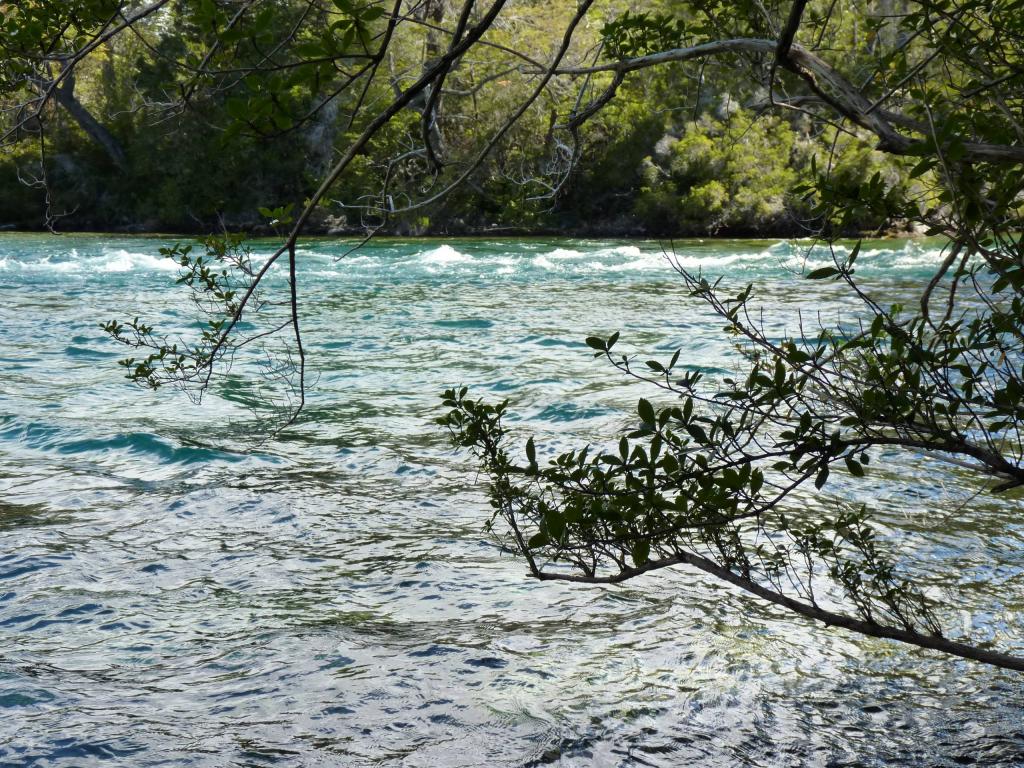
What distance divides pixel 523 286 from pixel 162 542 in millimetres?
12802

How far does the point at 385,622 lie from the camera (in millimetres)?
4488

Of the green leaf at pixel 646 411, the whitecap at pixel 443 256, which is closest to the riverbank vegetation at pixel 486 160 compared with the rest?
the whitecap at pixel 443 256

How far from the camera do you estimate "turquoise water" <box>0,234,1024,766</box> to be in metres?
3.48

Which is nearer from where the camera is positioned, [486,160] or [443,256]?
[443,256]

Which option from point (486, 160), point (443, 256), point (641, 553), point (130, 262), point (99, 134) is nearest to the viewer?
point (641, 553)

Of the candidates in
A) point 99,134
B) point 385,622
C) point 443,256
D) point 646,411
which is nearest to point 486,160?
point 443,256

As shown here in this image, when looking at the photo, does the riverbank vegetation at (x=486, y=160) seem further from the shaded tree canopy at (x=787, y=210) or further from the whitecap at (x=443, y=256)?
the shaded tree canopy at (x=787, y=210)

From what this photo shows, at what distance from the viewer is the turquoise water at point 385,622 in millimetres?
3484

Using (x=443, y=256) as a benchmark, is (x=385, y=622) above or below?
below

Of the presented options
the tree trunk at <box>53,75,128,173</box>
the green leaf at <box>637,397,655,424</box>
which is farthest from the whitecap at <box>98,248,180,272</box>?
the green leaf at <box>637,397,655,424</box>

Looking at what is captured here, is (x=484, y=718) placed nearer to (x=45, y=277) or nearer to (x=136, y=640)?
(x=136, y=640)

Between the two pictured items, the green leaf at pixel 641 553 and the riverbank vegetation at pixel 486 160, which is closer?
the green leaf at pixel 641 553

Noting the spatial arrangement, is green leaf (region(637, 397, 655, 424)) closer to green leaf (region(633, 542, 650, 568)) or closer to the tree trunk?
green leaf (region(633, 542, 650, 568))

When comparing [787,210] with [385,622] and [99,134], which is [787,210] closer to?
[385,622]
